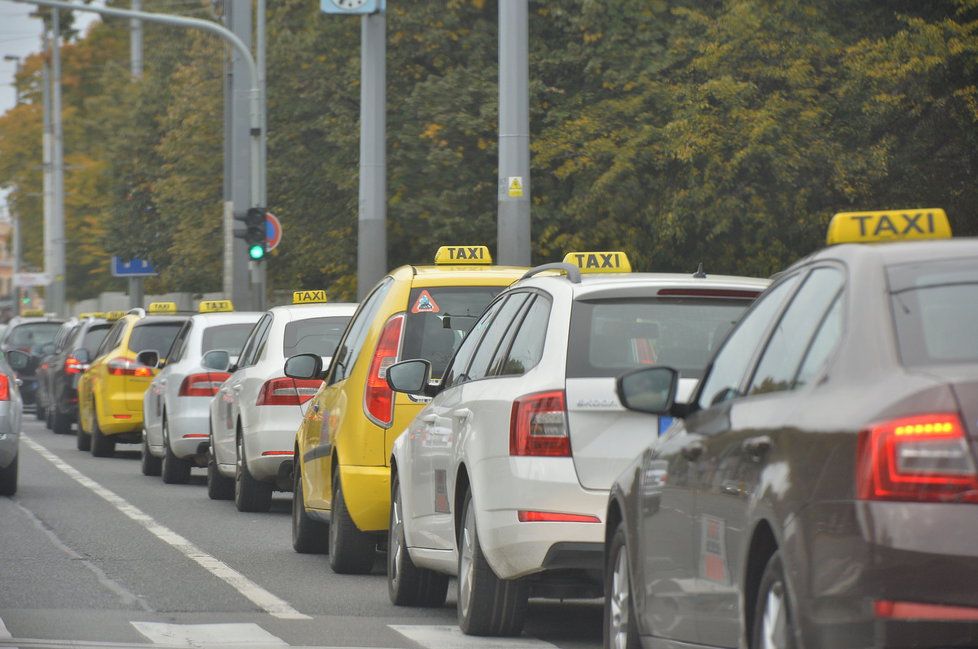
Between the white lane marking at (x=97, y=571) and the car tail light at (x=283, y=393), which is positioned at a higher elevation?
the car tail light at (x=283, y=393)

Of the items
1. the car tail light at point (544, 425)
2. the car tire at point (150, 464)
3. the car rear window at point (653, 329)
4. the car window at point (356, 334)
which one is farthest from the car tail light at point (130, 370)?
the car tail light at point (544, 425)

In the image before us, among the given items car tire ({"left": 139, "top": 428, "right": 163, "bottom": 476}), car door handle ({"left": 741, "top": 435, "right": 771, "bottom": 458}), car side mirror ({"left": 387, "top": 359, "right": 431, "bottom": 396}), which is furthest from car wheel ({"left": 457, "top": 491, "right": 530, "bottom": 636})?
car tire ({"left": 139, "top": 428, "right": 163, "bottom": 476})

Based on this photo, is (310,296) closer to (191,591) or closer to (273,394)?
(273,394)

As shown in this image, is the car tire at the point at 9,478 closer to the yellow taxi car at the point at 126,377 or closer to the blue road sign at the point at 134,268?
the yellow taxi car at the point at 126,377

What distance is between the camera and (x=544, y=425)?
8133 millimetres

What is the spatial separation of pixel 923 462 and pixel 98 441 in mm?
20598

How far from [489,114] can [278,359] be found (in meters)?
16.1

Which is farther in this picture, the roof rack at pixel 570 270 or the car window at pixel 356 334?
the car window at pixel 356 334

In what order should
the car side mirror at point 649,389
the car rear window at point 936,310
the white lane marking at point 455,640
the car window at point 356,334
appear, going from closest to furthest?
the car rear window at point 936,310 < the car side mirror at point 649,389 < the white lane marking at point 455,640 < the car window at point 356,334

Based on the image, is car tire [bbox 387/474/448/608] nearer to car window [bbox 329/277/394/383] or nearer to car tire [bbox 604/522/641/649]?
car window [bbox 329/277/394/383]

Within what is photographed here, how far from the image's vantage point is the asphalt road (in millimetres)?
9086

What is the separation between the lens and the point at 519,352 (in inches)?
342

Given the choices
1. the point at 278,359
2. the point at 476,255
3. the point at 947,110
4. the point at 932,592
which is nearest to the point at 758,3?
the point at 947,110

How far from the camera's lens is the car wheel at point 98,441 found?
2431 centimetres
